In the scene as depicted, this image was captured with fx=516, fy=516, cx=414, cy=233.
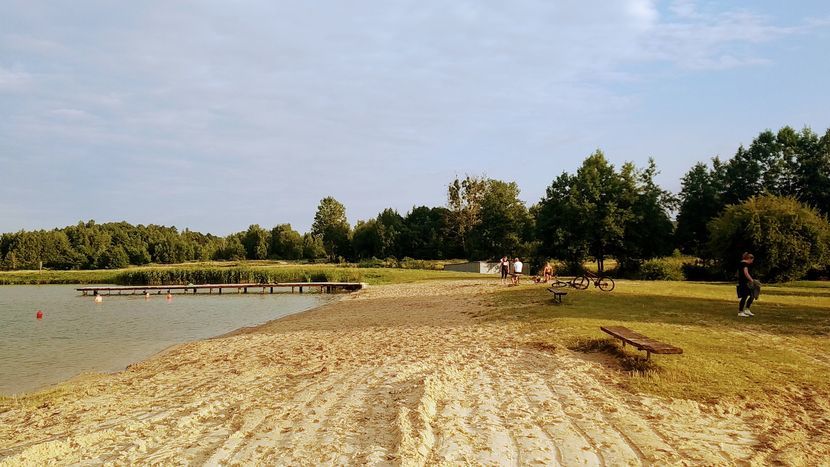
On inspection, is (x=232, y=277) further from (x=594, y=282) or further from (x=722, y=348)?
(x=722, y=348)

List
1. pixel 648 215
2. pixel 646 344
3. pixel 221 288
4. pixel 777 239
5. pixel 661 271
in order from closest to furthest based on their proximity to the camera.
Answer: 1. pixel 646 344
2. pixel 777 239
3. pixel 661 271
4. pixel 648 215
5. pixel 221 288

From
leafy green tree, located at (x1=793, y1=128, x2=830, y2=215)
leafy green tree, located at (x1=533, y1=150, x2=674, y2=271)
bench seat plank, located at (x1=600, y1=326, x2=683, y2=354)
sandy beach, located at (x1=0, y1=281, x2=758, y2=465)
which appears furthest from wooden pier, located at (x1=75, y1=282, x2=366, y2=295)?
leafy green tree, located at (x1=793, y1=128, x2=830, y2=215)

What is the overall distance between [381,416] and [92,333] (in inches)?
804

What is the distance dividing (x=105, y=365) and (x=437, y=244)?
74.0 meters

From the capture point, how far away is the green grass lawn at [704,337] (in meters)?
7.75

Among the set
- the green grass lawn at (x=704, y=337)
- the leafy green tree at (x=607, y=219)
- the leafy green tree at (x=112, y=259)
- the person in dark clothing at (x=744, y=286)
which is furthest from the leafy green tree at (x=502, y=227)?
the leafy green tree at (x=112, y=259)

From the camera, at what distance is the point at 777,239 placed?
87.1 feet

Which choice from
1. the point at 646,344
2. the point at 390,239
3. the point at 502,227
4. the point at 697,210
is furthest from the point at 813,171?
the point at 390,239

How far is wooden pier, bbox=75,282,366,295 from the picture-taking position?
49188 millimetres

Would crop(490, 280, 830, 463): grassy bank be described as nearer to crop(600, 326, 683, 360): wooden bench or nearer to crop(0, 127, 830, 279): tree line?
crop(600, 326, 683, 360): wooden bench

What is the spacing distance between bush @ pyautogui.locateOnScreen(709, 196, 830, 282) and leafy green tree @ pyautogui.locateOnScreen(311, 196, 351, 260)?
3029 inches

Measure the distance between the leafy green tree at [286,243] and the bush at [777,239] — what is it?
92.5 metres

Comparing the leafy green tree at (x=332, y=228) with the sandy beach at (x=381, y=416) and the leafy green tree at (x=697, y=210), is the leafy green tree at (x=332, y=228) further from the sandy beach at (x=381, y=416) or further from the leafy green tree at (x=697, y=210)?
the sandy beach at (x=381, y=416)

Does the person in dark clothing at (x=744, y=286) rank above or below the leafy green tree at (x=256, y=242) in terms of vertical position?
below
